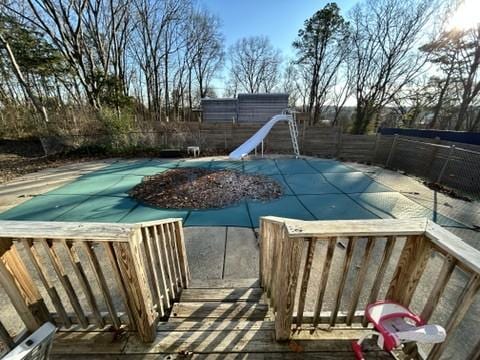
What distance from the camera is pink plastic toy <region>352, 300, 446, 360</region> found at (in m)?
0.93

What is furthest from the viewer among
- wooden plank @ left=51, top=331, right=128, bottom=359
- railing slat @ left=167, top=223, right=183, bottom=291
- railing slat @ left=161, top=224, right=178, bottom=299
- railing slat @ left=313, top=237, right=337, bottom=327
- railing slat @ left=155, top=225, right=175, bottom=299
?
railing slat @ left=167, top=223, right=183, bottom=291

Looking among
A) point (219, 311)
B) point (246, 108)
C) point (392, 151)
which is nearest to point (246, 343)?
point (219, 311)

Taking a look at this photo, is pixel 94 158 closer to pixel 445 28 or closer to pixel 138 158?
pixel 138 158

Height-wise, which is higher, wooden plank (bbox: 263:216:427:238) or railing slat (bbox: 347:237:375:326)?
wooden plank (bbox: 263:216:427:238)

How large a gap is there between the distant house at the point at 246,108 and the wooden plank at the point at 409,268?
13165 millimetres

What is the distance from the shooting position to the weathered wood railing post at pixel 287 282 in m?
1.20

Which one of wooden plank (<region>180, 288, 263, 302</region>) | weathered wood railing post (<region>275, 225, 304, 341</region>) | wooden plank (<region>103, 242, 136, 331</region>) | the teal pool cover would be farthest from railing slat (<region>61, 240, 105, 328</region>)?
the teal pool cover

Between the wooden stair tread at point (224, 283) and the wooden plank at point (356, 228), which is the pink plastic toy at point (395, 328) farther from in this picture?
the wooden stair tread at point (224, 283)

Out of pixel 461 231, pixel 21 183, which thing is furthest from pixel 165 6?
pixel 461 231

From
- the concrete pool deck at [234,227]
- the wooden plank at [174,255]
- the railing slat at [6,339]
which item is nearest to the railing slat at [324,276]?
the concrete pool deck at [234,227]

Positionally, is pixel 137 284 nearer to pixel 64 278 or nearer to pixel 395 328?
pixel 64 278

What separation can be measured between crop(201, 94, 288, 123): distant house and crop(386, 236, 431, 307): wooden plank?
13.2 metres

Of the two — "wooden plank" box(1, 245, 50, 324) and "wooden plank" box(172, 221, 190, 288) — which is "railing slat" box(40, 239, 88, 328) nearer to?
"wooden plank" box(1, 245, 50, 324)

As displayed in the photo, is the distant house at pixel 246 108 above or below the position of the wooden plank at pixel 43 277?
above
